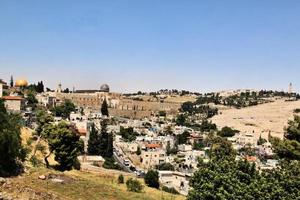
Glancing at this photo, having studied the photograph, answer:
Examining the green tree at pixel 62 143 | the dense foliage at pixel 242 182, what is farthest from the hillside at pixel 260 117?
the dense foliage at pixel 242 182

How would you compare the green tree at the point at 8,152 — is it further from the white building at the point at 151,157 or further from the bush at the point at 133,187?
the white building at the point at 151,157

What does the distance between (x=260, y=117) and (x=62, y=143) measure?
4857 inches

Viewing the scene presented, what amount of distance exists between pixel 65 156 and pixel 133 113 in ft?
311

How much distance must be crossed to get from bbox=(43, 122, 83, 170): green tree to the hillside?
99.5 meters

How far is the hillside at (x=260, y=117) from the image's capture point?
135250mm

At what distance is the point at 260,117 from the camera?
482ft

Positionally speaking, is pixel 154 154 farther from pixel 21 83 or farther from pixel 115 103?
pixel 115 103

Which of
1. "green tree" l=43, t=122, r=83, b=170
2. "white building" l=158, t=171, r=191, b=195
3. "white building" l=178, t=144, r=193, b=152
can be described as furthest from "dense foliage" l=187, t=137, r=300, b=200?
"white building" l=178, t=144, r=193, b=152

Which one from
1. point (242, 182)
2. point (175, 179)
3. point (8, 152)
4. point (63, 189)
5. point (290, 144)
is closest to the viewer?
point (242, 182)

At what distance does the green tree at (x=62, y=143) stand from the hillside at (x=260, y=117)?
99.5 metres

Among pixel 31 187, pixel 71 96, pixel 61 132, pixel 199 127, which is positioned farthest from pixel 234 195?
pixel 71 96

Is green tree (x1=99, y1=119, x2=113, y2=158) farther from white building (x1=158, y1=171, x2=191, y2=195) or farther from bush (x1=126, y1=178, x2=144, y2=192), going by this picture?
bush (x1=126, y1=178, x2=144, y2=192)

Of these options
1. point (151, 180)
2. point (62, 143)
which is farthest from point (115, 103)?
point (62, 143)

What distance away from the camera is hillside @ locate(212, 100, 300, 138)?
444 ft
